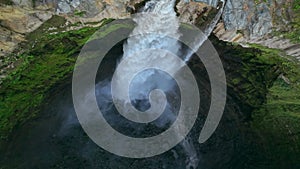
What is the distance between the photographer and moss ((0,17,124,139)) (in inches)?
296

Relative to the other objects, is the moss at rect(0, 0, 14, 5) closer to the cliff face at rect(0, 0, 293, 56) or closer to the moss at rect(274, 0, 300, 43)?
the cliff face at rect(0, 0, 293, 56)

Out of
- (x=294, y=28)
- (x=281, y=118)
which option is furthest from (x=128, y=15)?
(x=281, y=118)

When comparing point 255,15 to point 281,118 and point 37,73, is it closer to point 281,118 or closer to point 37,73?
point 281,118

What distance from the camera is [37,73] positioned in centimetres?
796

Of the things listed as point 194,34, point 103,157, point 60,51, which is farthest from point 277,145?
point 60,51

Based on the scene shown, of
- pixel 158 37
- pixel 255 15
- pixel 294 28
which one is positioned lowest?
pixel 158 37

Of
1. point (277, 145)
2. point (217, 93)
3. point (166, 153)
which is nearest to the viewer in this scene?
point (166, 153)

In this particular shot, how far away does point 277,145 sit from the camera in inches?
333

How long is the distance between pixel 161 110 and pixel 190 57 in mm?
1548

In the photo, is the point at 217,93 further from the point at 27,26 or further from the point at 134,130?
the point at 27,26

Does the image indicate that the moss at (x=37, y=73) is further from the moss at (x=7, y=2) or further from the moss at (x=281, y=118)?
the moss at (x=281, y=118)

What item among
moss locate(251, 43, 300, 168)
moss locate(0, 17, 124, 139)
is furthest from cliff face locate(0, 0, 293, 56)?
moss locate(251, 43, 300, 168)

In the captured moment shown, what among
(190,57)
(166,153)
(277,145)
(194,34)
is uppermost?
(194,34)

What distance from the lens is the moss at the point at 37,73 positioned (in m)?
7.52
